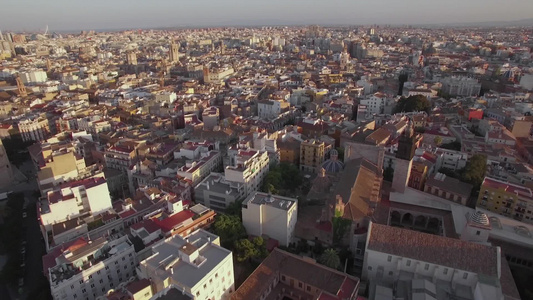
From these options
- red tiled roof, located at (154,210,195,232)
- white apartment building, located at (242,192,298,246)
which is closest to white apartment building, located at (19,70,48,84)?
red tiled roof, located at (154,210,195,232)

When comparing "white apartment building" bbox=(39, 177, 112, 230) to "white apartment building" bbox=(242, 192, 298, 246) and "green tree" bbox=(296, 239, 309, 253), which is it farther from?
"green tree" bbox=(296, 239, 309, 253)

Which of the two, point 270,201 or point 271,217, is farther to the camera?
point 270,201

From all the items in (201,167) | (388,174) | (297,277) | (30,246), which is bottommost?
(30,246)

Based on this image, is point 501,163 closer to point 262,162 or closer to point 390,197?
point 390,197

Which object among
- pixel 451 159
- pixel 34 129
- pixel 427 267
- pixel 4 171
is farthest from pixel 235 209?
pixel 34 129

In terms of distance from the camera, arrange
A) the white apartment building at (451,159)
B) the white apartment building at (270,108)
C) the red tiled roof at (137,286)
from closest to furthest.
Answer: the red tiled roof at (137,286) < the white apartment building at (451,159) < the white apartment building at (270,108)

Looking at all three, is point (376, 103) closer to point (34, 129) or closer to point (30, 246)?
point (30, 246)

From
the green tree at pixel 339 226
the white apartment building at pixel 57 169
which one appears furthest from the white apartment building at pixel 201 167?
the green tree at pixel 339 226

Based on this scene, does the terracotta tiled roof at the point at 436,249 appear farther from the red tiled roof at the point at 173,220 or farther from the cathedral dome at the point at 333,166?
the red tiled roof at the point at 173,220
